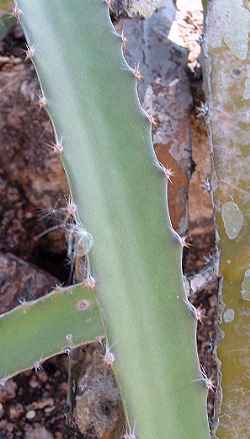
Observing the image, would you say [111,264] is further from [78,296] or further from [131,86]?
[131,86]

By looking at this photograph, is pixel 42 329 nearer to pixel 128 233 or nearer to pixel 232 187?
pixel 128 233

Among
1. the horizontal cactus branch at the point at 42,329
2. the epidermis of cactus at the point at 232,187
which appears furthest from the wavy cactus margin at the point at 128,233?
the epidermis of cactus at the point at 232,187

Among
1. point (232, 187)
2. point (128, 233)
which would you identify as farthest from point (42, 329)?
point (232, 187)

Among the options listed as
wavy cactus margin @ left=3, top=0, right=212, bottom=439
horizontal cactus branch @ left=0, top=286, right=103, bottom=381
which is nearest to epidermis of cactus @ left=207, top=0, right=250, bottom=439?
wavy cactus margin @ left=3, top=0, right=212, bottom=439

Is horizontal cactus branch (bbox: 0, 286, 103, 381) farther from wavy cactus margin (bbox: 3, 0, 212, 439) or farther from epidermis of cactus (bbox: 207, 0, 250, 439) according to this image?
epidermis of cactus (bbox: 207, 0, 250, 439)

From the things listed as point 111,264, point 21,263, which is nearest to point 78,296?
point 111,264
